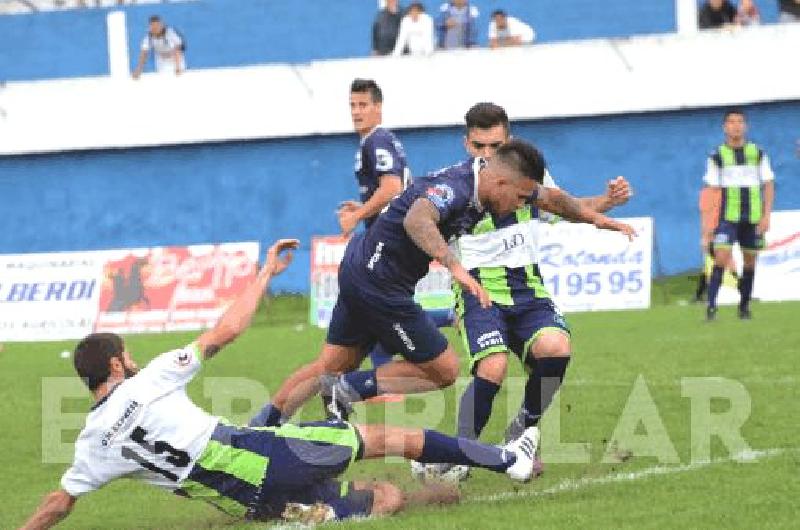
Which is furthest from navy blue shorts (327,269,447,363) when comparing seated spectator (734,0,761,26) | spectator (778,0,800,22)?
seated spectator (734,0,761,26)

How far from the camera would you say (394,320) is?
10141 mm

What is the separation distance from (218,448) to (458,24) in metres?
21.6

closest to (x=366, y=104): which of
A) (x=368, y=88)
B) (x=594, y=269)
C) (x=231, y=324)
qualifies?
(x=368, y=88)

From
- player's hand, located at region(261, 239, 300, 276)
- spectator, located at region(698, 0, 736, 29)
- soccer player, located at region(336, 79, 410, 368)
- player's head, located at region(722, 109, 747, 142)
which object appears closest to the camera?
player's hand, located at region(261, 239, 300, 276)

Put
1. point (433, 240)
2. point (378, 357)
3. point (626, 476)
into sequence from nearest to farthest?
point (433, 240)
point (626, 476)
point (378, 357)

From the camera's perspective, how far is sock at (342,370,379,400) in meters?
10.9

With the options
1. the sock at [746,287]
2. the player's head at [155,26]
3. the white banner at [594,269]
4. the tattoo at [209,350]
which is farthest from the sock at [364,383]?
the player's head at [155,26]

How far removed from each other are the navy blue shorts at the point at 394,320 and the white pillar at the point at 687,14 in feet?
70.8

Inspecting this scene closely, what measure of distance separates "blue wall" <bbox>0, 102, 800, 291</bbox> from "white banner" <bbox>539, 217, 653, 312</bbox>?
211 inches

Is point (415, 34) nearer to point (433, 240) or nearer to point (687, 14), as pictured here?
point (687, 14)

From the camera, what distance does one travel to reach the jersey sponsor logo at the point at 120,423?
8539 mm

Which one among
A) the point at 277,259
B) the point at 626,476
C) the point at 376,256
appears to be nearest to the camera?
the point at 277,259

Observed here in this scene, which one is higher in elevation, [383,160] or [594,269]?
[383,160]

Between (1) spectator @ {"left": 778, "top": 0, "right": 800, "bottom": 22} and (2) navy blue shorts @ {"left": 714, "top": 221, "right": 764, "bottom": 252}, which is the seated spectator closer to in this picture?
(1) spectator @ {"left": 778, "top": 0, "right": 800, "bottom": 22}
